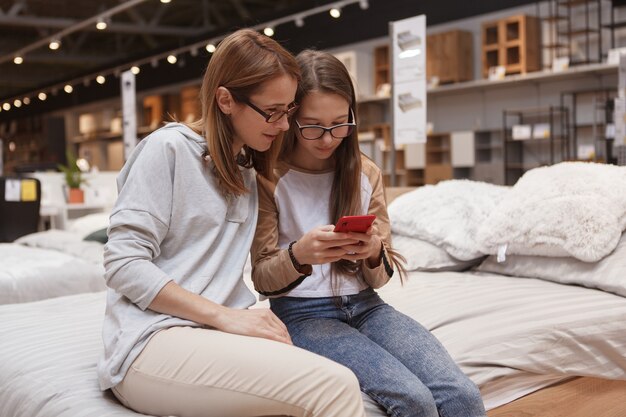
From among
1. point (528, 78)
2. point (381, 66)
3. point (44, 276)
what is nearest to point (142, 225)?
point (44, 276)

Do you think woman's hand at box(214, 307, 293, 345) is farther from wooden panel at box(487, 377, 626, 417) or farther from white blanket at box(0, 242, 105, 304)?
white blanket at box(0, 242, 105, 304)

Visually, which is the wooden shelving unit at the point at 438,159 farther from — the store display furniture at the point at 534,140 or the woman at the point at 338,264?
the woman at the point at 338,264

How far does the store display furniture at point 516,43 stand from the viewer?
8.46 m

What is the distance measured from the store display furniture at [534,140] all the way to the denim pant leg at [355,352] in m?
7.23

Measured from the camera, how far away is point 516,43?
27.9ft

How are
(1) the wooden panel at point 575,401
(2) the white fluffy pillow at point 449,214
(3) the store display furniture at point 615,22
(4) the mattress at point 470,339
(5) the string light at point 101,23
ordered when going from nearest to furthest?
1. (4) the mattress at point 470,339
2. (1) the wooden panel at point 575,401
3. (2) the white fluffy pillow at point 449,214
4. (3) the store display furniture at point 615,22
5. (5) the string light at point 101,23

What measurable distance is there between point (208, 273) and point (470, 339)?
2.80 feet

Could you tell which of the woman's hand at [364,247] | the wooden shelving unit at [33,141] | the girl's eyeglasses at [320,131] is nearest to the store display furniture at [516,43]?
the girl's eyeglasses at [320,131]

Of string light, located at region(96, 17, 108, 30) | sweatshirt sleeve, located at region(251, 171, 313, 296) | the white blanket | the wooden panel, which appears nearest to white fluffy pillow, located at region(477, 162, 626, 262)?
the wooden panel

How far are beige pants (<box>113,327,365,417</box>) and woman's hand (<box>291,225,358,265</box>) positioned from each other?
0.28 m

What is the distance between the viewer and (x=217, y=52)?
1.57 metres

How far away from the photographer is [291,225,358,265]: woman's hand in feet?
5.03

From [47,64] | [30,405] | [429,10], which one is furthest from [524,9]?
[47,64]

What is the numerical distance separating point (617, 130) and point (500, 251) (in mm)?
1159
